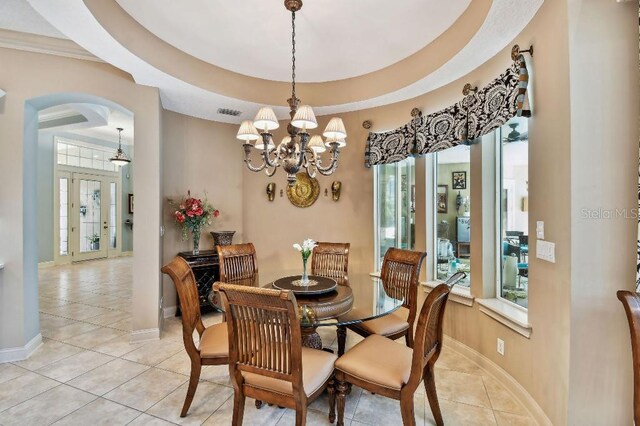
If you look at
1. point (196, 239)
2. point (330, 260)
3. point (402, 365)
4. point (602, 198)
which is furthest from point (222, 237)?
point (602, 198)

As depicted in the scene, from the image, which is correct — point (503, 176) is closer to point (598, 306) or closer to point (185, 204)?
point (598, 306)

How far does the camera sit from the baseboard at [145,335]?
330cm

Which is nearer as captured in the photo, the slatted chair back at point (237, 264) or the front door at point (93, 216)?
the slatted chair back at point (237, 264)

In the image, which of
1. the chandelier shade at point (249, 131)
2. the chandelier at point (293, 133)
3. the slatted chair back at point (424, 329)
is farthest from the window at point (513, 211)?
the chandelier shade at point (249, 131)

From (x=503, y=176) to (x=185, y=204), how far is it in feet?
11.8

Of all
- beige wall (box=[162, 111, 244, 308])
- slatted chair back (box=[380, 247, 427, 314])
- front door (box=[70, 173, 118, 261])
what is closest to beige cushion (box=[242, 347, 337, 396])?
slatted chair back (box=[380, 247, 427, 314])

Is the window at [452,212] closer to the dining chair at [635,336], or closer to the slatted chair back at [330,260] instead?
the slatted chair back at [330,260]

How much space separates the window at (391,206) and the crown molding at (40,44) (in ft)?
11.3

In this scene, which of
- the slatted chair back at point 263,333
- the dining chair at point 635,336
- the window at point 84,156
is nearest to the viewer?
the dining chair at point 635,336

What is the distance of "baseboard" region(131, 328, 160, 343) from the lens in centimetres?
330

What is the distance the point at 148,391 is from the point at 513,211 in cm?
331

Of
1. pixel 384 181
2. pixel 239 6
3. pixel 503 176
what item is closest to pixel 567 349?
pixel 503 176

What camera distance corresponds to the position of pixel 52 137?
743 centimetres

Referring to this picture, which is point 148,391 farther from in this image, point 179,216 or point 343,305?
point 179,216
